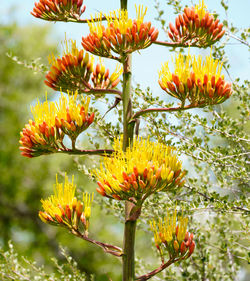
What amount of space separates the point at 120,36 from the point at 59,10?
0.59 meters

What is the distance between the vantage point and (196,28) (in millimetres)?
2668

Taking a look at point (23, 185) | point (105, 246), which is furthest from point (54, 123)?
point (23, 185)

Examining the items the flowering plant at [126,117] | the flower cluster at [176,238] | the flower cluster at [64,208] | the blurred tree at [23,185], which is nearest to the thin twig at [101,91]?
the flowering plant at [126,117]

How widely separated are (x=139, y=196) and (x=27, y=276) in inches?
68.4

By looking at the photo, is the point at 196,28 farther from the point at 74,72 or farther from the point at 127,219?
the point at 127,219

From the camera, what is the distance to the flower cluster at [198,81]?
2402 millimetres

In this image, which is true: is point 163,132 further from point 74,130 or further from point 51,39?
point 51,39

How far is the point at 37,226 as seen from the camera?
12.4 m

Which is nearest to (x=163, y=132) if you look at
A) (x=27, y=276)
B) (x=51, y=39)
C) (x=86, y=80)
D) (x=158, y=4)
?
(x=86, y=80)

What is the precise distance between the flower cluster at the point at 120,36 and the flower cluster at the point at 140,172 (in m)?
0.57

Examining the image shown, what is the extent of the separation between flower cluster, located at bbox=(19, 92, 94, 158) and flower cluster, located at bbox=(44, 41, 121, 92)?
0.16 metres

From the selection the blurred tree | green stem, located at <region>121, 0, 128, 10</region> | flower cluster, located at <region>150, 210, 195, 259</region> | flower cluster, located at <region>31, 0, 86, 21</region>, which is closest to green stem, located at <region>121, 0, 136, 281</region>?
green stem, located at <region>121, 0, 128, 10</region>

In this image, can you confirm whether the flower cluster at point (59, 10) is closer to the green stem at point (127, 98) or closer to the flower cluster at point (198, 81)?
the green stem at point (127, 98)

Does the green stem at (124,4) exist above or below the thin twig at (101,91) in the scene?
above
